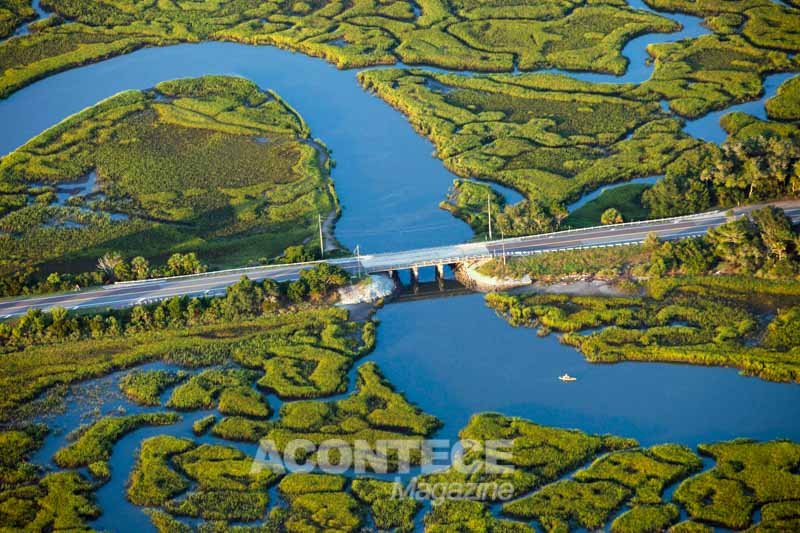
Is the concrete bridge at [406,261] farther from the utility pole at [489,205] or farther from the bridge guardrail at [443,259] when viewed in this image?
the utility pole at [489,205]

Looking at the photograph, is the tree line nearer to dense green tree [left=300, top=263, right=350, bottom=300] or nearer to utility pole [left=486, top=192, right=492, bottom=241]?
dense green tree [left=300, top=263, right=350, bottom=300]

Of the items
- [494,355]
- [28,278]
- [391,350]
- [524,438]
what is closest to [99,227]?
[28,278]

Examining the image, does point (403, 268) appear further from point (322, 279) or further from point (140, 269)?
point (140, 269)

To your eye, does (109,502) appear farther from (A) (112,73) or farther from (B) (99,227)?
(A) (112,73)

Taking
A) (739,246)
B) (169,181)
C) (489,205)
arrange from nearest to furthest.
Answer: (739,246) < (489,205) < (169,181)

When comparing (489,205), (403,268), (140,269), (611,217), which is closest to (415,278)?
(403,268)

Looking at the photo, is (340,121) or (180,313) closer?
(180,313)

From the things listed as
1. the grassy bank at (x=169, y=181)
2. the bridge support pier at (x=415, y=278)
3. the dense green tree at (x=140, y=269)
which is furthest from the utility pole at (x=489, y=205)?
the dense green tree at (x=140, y=269)
